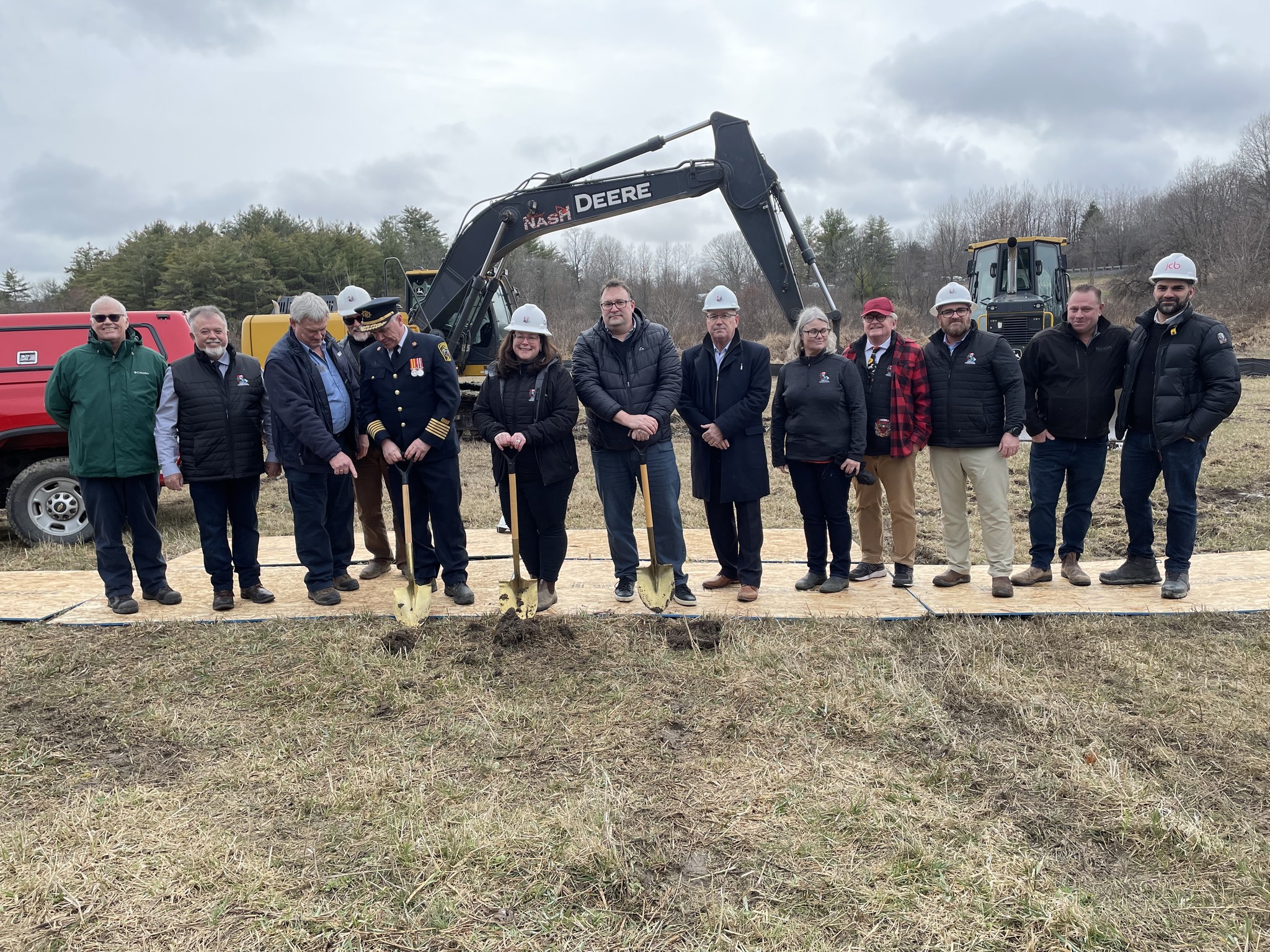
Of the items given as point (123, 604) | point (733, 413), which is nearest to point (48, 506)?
point (123, 604)

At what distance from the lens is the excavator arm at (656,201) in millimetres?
10469

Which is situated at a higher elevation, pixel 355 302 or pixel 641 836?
pixel 355 302

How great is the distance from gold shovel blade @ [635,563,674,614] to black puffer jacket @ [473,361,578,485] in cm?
80

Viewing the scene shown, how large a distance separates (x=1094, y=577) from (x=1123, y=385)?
52.6 inches

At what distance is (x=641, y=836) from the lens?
9.73 feet

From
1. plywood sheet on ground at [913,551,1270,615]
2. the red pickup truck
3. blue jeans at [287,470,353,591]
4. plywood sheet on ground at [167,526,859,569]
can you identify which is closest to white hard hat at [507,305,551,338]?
blue jeans at [287,470,353,591]

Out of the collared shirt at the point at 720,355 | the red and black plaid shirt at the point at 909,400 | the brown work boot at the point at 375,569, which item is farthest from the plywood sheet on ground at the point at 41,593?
the red and black plaid shirt at the point at 909,400

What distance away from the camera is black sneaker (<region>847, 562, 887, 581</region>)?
589 cm

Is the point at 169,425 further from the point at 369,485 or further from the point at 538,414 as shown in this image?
the point at 538,414

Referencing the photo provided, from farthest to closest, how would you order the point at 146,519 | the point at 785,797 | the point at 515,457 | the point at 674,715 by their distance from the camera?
1. the point at 146,519
2. the point at 515,457
3. the point at 674,715
4. the point at 785,797

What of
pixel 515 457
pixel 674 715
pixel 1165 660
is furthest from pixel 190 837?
pixel 1165 660

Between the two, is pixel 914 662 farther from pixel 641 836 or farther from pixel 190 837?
pixel 190 837

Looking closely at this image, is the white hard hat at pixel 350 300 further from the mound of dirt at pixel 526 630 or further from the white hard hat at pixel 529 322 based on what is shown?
the mound of dirt at pixel 526 630

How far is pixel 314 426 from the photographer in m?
5.11
